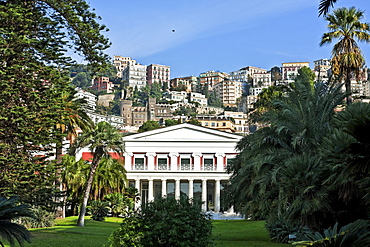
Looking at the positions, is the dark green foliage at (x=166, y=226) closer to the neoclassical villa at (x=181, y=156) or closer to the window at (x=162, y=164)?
the neoclassical villa at (x=181, y=156)

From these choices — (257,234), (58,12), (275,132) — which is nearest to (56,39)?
(58,12)

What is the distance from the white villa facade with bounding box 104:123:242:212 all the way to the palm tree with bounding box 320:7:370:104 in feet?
125

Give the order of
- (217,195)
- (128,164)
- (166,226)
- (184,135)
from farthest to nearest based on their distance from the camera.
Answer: (184,135), (128,164), (217,195), (166,226)

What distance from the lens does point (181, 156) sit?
215 ft

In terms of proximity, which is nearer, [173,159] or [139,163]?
[139,163]

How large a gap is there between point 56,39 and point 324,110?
12207 mm

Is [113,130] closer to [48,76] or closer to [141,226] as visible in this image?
[48,76]

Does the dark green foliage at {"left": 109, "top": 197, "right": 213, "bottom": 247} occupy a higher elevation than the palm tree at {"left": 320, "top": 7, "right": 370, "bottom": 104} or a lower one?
lower

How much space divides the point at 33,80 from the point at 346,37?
1817cm

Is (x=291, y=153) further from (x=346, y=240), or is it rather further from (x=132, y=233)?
(x=346, y=240)

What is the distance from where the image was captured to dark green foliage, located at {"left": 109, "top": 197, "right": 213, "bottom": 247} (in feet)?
42.3

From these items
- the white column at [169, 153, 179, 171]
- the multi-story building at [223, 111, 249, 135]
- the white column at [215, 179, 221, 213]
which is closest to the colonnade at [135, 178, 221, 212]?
the white column at [215, 179, 221, 213]

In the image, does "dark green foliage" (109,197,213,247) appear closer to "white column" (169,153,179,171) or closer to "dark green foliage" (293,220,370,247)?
"dark green foliage" (293,220,370,247)

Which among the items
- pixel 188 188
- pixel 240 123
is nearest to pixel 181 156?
pixel 188 188
